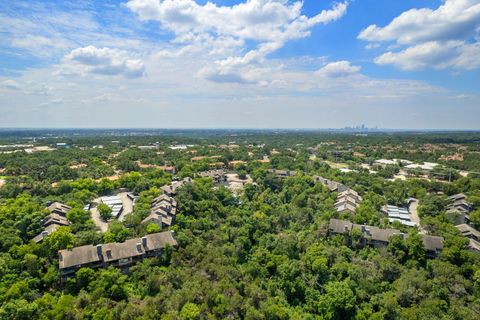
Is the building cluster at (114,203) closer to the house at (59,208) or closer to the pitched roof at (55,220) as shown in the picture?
the house at (59,208)

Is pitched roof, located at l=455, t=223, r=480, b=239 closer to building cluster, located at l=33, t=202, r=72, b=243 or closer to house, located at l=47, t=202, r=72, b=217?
building cluster, located at l=33, t=202, r=72, b=243

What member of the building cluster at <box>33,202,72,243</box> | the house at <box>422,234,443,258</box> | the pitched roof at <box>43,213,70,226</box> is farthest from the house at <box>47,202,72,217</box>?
the house at <box>422,234,443,258</box>

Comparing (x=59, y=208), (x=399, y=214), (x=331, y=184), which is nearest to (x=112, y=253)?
(x=59, y=208)

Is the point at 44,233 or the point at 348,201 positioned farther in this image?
the point at 348,201

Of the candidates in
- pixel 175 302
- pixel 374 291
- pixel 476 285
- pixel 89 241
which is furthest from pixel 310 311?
pixel 89 241

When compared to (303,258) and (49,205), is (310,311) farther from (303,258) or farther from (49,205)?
(49,205)

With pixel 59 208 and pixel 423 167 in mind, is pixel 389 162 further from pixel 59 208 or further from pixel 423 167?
pixel 59 208

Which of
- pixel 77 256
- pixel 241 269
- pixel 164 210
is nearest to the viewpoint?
pixel 77 256
